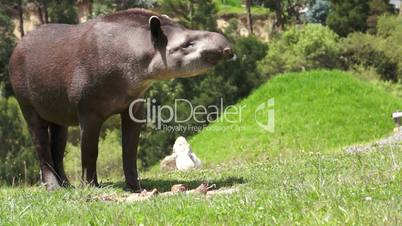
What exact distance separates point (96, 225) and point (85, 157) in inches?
142

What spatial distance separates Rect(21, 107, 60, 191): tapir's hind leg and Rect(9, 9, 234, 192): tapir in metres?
0.01

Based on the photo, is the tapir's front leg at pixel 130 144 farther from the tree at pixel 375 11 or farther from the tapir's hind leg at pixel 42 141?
the tree at pixel 375 11

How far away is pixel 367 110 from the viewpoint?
A: 19500 millimetres

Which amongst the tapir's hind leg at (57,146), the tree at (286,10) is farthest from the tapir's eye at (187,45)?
the tree at (286,10)

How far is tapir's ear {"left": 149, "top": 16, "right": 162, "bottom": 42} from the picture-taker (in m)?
7.49

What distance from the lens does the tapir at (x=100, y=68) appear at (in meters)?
7.37

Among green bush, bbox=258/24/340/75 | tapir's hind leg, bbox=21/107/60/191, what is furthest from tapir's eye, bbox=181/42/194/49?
green bush, bbox=258/24/340/75

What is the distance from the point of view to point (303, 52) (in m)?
34.4

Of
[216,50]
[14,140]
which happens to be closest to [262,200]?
[216,50]

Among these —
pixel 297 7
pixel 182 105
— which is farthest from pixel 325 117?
pixel 297 7

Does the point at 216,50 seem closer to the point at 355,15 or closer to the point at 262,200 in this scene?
the point at 262,200

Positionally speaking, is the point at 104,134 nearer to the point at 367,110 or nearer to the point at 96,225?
the point at 367,110

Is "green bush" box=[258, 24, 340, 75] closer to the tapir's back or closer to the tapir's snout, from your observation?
the tapir's back

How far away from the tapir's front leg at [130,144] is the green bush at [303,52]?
2442cm
